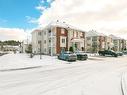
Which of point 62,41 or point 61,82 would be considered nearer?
point 61,82

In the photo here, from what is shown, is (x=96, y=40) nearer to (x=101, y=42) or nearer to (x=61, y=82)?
(x=101, y=42)

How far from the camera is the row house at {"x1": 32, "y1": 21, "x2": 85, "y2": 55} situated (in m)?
54.5

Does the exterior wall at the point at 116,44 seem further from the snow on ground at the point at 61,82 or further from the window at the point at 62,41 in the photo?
the snow on ground at the point at 61,82

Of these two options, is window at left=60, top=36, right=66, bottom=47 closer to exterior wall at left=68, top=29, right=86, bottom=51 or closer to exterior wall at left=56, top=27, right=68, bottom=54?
exterior wall at left=56, top=27, right=68, bottom=54

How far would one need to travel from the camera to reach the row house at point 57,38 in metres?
54.5

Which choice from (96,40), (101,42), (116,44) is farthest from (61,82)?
(116,44)

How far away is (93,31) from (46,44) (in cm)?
3574

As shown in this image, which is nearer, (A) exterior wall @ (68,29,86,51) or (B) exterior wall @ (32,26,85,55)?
(B) exterior wall @ (32,26,85,55)

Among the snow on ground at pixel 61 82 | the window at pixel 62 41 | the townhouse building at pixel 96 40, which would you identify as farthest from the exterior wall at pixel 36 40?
the snow on ground at pixel 61 82

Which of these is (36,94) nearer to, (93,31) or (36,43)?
(36,43)

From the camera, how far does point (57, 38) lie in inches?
2144

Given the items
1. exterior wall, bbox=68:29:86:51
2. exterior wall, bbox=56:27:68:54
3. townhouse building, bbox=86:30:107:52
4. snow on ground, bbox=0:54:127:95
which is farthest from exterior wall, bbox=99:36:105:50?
snow on ground, bbox=0:54:127:95

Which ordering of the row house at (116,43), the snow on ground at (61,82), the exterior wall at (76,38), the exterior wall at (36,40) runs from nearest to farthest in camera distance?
the snow on ground at (61,82), the exterior wall at (76,38), the exterior wall at (36,40), the row house at (116,43)

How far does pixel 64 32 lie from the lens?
185 feet
